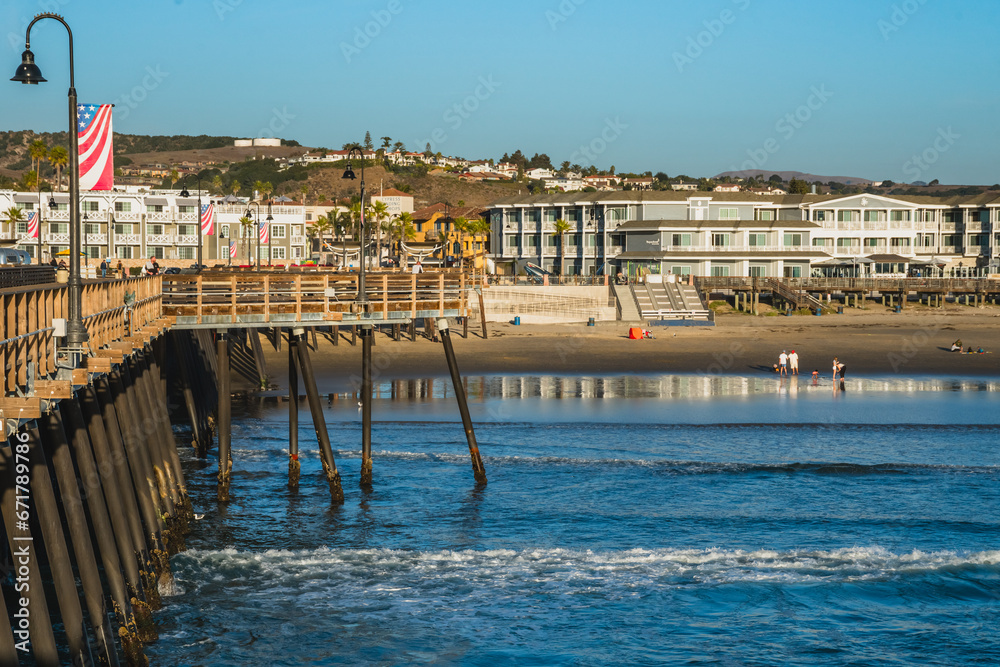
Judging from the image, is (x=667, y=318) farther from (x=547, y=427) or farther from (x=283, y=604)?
(x=283, y=604)

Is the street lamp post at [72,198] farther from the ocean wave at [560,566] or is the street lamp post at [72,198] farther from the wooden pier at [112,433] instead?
the ocean wave at [560,566]

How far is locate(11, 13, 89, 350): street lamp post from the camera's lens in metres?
11.8

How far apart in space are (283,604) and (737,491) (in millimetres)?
12824

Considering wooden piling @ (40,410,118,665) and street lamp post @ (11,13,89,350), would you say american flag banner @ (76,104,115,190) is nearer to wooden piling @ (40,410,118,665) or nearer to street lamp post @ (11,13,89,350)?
street lamp post @ (11,13,89,350)

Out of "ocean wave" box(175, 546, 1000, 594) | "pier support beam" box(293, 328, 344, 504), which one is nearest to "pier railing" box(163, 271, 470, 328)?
"pier support beam" box(293, 328, 344, 504)

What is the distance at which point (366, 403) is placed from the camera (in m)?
23.4

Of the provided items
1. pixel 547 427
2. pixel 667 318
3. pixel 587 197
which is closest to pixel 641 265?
pixel 587 197

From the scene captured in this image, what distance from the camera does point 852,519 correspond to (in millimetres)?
23109

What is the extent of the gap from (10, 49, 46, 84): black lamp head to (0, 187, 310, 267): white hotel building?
67029 millimetres

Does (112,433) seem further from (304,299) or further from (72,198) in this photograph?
(304,299)

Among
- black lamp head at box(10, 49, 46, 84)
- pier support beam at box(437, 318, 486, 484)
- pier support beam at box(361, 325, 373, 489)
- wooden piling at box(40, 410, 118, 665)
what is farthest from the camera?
pier support beam at box(437, 318, 486, 484)

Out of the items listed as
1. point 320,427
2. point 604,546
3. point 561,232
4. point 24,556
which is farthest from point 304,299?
point 561,232

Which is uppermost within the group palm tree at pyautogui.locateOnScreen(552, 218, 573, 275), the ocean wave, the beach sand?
palm tree at pyautogui.locateOnScreen(552, 218, 573, 275)

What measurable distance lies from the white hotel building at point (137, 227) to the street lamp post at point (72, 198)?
6707 cm
